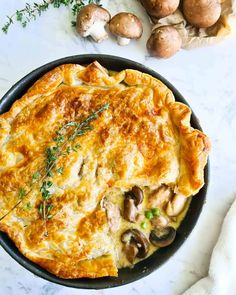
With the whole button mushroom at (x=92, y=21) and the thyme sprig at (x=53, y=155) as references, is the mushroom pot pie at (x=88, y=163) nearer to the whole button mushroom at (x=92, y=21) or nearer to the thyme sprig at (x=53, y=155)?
the thyme sprig at (x=53, y=155)

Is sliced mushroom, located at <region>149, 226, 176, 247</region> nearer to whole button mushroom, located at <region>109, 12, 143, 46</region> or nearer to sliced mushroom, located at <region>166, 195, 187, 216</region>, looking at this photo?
sliced mushroom, located at <region>166, 195, 187, 216</region>

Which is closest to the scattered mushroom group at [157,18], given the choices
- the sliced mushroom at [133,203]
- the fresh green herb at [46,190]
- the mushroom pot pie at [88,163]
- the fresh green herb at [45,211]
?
the mushroom pot pie at [88,163]

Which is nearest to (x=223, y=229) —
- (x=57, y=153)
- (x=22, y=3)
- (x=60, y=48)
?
(x=57, y=153)

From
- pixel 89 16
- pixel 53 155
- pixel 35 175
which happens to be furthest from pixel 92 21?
pixel 35 175

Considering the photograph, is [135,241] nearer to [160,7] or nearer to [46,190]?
[46,190]

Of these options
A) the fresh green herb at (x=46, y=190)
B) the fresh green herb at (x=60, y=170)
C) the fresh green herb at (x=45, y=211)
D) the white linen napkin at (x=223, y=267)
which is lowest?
the white linen napkin at (x=223, y=267)
